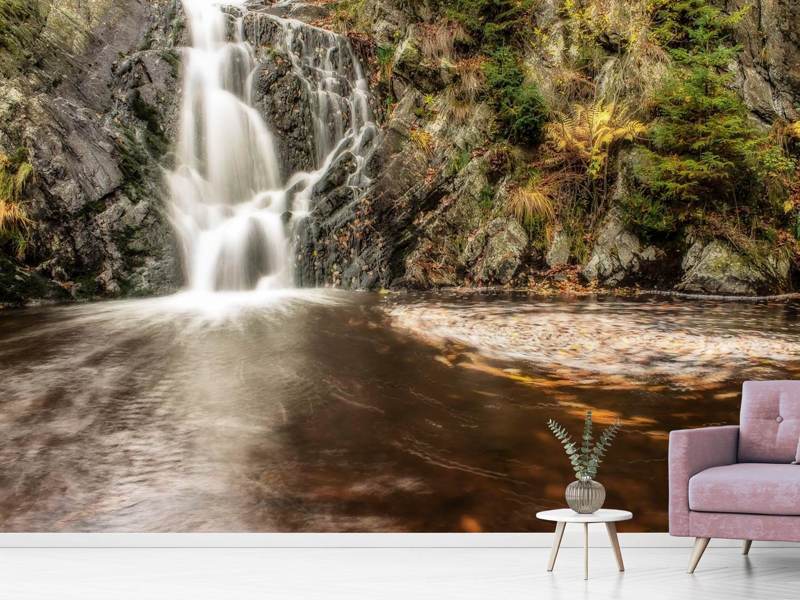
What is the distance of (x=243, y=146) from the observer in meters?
6.02

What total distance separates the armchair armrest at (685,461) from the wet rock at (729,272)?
6.31 feet

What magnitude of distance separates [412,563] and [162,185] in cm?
360

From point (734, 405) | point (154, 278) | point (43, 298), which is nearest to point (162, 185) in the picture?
point (154, 278)

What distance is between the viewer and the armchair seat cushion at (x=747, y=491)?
3.01m

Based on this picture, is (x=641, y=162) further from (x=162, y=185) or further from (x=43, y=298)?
(x=43, y=298)

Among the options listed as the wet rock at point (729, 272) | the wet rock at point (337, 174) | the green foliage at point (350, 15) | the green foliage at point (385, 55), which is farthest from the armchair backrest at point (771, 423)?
the green foliage at point (350, 15)

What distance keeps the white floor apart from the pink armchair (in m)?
0.24

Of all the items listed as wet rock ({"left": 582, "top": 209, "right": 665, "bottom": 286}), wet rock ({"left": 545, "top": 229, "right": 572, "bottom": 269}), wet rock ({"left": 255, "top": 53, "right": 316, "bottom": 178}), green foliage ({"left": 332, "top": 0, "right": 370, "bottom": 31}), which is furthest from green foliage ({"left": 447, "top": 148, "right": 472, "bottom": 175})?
green foliage ({"left": 332, "top": 0, "right": 370, "bottom": 31})

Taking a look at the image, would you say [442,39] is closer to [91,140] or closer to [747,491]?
[91,140]

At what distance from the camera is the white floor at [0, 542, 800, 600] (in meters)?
2.89

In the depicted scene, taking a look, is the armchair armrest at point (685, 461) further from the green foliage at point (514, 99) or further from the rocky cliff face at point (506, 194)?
the green foliage at point (514, 99)

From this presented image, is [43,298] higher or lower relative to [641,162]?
lower

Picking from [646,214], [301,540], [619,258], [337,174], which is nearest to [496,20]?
[337,174]

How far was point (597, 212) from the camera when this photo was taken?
5680 millimetres
